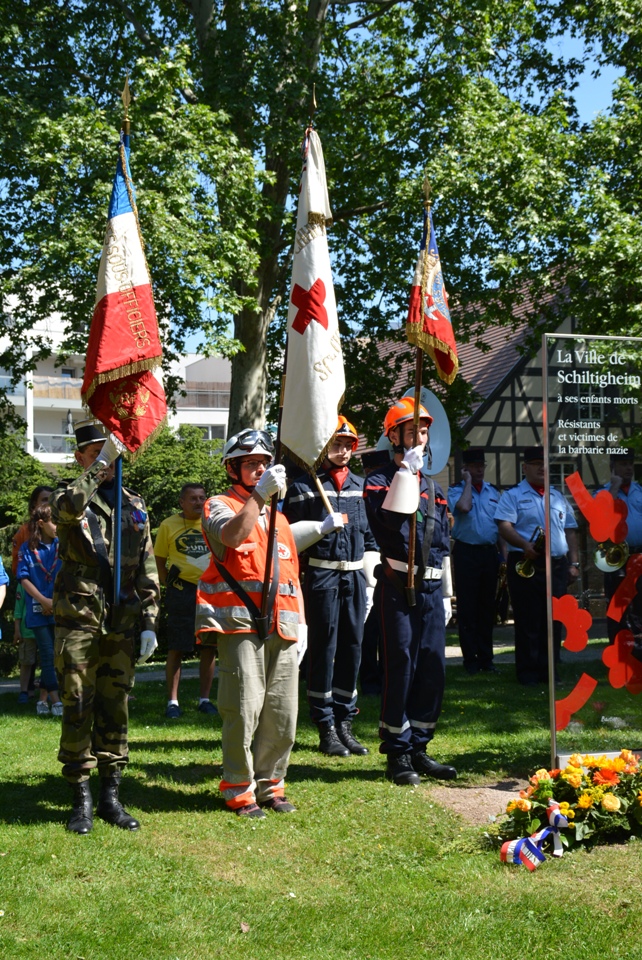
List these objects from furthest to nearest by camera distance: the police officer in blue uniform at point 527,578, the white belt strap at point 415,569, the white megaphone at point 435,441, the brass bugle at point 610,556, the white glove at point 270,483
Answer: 1. the police officer in blue uniform at point 527,578
2. the white megaphone at point 435,441
3. the white belt strap at point 415,569
4. the brass bugle at point 610,556
5. the white glove at point 270,483

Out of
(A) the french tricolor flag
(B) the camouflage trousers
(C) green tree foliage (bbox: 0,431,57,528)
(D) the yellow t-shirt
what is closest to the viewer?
(B) the camouflage trousers

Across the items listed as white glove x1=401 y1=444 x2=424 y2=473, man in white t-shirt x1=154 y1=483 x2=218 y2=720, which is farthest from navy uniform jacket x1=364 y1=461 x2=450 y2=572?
man in white t-shirt x1=154 y1=483 x2=218 y2=720

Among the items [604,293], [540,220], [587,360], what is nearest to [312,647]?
[587,360]

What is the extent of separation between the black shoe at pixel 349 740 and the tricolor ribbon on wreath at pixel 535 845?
253cm

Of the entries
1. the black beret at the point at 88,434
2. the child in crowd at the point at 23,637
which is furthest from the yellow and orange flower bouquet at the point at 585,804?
the child in crowd at the point at 23,637

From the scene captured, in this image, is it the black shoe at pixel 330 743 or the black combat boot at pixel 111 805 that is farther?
the black shoe at pixel 330 743

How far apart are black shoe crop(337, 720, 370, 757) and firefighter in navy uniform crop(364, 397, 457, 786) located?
0.78 m

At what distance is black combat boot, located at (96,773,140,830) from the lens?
6.22 meters

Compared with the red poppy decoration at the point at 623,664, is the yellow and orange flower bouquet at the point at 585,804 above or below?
below

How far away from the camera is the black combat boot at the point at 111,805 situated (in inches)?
245

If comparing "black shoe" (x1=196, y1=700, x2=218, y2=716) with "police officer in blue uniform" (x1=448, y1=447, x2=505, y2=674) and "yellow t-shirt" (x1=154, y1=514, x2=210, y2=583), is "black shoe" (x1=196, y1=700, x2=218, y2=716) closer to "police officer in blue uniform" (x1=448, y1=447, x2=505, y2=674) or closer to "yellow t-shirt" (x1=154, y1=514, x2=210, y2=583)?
"yellow t-shirt" (x1=154, y1=514, x2=210, y2=583)

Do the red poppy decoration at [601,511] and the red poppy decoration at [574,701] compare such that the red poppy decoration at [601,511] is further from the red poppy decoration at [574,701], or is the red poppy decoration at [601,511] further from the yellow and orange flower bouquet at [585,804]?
the yellow and orange flower bouquet at [585,804]

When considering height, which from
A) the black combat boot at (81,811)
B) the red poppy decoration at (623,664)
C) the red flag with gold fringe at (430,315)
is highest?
the red flag with gold fringe at (430,315)

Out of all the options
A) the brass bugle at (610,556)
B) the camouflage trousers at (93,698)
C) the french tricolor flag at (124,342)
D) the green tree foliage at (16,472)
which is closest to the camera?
the camouflage trousers at (93,698)
